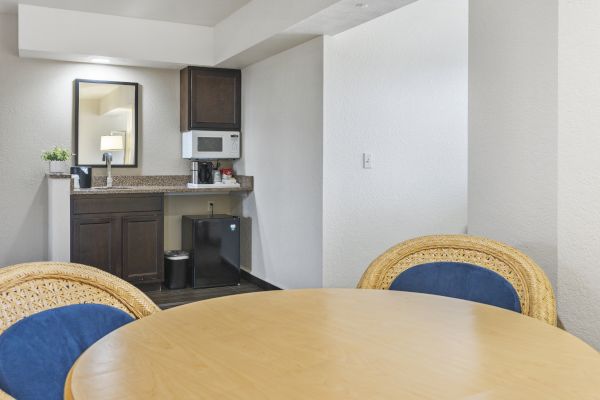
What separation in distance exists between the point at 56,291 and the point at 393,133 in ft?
11.3

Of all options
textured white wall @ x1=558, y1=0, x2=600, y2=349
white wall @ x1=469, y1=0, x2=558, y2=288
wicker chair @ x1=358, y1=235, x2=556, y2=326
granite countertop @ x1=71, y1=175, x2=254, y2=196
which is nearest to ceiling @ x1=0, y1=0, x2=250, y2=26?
granite countertop @ x1=71, y1=175, x2=254, y2=196

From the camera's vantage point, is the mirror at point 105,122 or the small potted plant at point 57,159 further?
the mirror at point 105,122

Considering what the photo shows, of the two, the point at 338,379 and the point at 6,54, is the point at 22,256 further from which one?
the point at 338,379

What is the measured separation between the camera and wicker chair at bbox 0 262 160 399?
1326mm

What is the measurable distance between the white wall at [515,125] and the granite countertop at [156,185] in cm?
330

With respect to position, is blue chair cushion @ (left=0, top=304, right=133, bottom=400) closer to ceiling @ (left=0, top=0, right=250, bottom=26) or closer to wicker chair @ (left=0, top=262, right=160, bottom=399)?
wicker chair @ (left=0, top=262, right=160, bottom=399)

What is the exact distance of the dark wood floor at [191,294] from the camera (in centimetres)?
478

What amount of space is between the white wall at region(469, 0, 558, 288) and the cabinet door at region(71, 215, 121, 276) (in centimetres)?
347

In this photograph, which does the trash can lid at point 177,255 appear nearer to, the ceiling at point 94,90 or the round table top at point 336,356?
the ceiling at point 94,90

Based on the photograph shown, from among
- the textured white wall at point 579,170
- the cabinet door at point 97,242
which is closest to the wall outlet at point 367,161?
the cabinet door at point 97,242

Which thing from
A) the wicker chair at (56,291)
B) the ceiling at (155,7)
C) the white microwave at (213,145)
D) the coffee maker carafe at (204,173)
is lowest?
the wicker chair at (56,291)

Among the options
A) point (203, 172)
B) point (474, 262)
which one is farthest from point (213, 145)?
point (474, 262)

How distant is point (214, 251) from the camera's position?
208 inches

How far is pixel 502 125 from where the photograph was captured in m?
2.25
